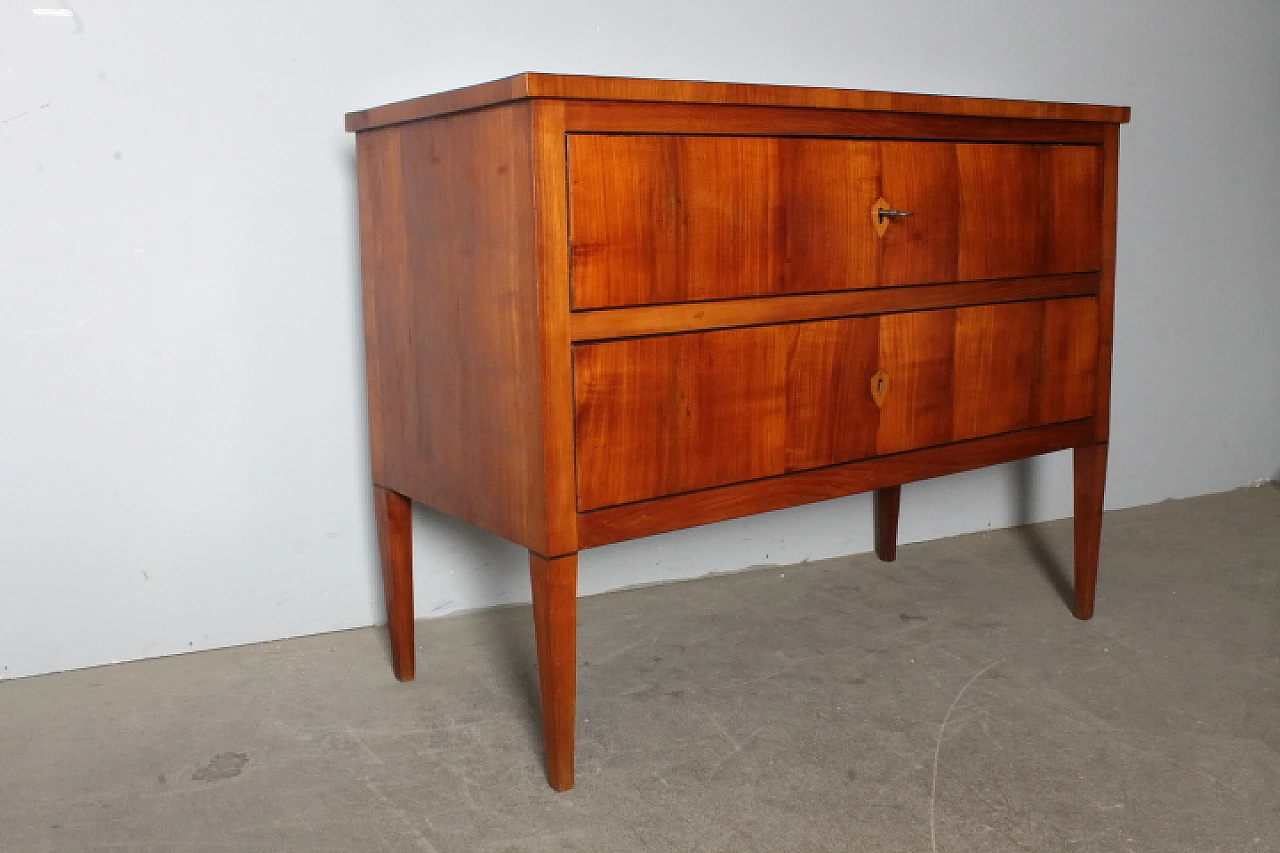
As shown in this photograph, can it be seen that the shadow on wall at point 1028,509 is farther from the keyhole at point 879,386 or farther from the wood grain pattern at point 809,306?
the keyhole at point 879,386

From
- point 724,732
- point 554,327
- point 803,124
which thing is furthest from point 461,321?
point 724,732

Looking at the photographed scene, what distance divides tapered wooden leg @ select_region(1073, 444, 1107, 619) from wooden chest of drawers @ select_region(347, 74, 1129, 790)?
0.46 feet

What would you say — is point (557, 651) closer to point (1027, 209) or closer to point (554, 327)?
point (554, 327)

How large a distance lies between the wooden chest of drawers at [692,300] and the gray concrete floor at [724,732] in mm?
146

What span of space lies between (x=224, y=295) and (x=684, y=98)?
2.91 ft

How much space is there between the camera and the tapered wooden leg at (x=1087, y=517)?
2.09 m

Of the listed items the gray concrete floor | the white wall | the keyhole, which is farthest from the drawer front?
the white wall

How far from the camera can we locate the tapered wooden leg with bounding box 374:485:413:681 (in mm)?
1875

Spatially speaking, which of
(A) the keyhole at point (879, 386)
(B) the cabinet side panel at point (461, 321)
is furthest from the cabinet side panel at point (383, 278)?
(A) the keyhole at point (879, 386)

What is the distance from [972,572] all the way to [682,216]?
1226 millimetres

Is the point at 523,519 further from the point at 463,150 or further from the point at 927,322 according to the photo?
the point at 927,322

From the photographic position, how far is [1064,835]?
1.41 meters

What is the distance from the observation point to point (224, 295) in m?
1.95

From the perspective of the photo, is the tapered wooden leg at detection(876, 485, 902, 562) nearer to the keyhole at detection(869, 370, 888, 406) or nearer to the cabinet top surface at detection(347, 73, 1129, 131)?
the keyhole at detection(869, 370, 888, 406)
